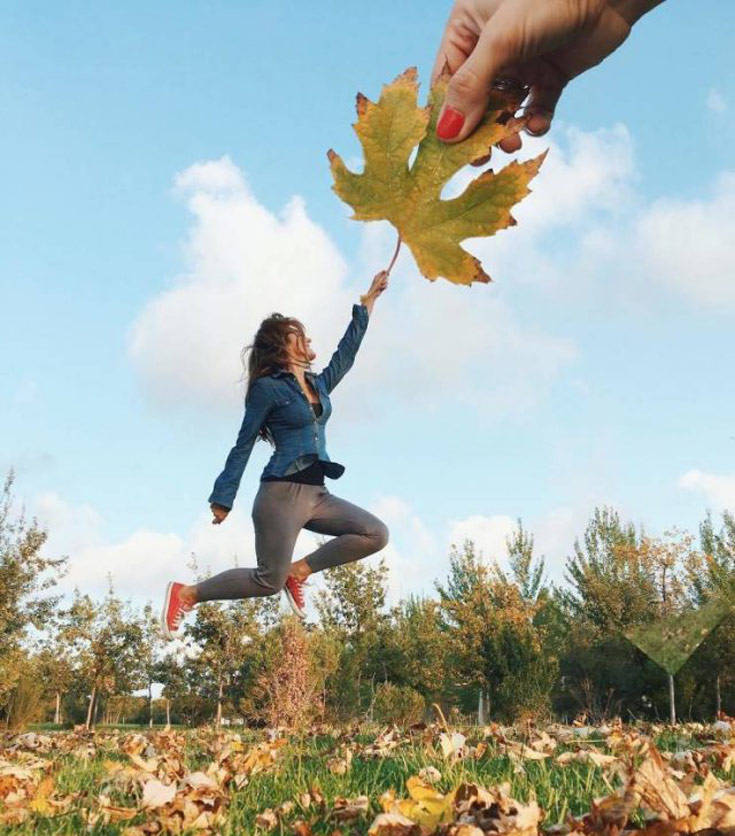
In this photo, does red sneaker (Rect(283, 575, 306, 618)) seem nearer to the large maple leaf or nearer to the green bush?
the large maple leaf

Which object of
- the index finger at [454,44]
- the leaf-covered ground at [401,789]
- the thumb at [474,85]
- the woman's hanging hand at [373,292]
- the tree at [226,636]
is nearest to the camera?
the leaf-covered ground at [401,789]

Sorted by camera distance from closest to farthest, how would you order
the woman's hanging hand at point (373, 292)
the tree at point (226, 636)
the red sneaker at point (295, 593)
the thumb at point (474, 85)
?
the thumb at point (474, 85) → the woman's hanging hand at point (373, 292) → the red sneaker at point (295, 593) → the tree at point (226, 636)

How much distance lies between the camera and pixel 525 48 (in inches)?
108

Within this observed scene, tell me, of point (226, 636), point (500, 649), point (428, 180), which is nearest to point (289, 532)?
point (428, 180)

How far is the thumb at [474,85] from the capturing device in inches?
105

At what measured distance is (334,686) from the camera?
2295 cm

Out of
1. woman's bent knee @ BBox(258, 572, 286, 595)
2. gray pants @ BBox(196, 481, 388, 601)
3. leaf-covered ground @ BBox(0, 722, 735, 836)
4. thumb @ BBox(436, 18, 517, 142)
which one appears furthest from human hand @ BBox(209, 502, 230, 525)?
thumb @ BBox(436, 18, 517, 142)

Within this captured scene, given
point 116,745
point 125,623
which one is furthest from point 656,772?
point 125,623

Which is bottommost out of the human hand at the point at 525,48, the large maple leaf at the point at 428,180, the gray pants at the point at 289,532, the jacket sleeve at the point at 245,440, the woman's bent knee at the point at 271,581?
the woman's bent knee at the point at 271,581

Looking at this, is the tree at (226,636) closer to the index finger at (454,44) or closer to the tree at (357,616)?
the tree at (357,616)

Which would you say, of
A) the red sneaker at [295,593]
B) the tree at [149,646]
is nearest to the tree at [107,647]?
the tree at [149,646]

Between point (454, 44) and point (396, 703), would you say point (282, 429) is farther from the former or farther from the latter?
point (396, 703)

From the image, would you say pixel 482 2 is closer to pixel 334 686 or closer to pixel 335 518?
pixel 335 518

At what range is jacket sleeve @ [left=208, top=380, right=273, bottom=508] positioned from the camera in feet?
13.3
